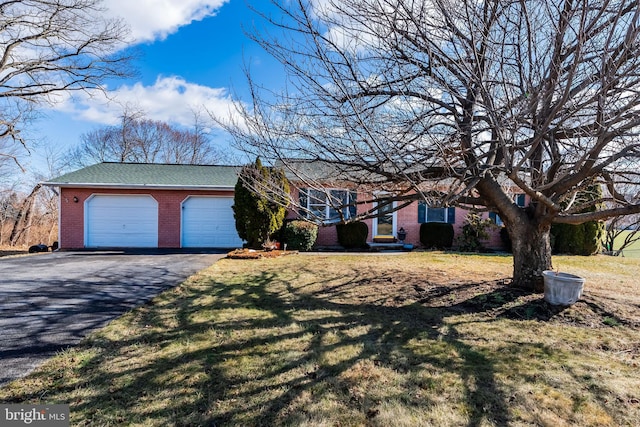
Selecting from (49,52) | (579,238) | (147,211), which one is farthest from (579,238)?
(49,52)

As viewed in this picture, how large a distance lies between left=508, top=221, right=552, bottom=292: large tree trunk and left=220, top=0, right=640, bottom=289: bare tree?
0.02m

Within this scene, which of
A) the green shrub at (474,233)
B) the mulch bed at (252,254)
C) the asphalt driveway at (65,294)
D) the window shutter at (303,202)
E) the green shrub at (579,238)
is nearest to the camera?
the asphalt driveway at (65,294)

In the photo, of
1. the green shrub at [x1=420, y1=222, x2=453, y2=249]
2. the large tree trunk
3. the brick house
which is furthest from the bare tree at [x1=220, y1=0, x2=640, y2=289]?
the green shrub at [x1=420, y1=222, x2=453, y2=249]

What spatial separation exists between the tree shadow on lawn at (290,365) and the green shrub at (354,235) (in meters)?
7.63

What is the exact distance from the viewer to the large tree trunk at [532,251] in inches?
209

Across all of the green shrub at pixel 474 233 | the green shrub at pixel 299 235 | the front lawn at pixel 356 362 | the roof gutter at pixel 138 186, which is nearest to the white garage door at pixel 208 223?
the roof gutter at pixel 138 186

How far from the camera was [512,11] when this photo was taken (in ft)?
13.6

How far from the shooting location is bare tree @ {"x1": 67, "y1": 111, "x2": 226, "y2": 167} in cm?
2645

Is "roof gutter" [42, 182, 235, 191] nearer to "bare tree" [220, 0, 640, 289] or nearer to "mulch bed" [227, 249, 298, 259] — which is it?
"mulch bed" [227, 249, 298, 259]

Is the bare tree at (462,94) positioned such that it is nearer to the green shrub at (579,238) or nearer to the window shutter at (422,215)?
the green shrub at (579,238)

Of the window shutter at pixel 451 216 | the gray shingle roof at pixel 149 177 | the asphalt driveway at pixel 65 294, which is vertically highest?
the gray shingle roof at pixel 149 177

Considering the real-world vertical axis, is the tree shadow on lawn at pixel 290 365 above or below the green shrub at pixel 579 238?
below

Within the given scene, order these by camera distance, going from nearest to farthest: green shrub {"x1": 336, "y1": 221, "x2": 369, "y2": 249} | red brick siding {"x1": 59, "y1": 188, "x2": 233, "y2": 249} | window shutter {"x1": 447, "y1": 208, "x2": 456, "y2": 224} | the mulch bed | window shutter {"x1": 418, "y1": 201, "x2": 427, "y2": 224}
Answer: the mulch bed < red brick siding {"x1": 59, "y1": 188, "x2": 233, "y2": 249} < green shrub {"x1": 336, "y1": 221, "x2": 369, "y2": 249} < window shutter {"x1": 447, "y1": 208, "x2": 456, "y2": 224} < window shutter {"x1": 418, "y1": 201, "x2": 427, "y2": 224}

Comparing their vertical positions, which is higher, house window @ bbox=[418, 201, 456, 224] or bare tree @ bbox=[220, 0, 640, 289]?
bare tree @ bbox=[220, 0, 640, 289]
